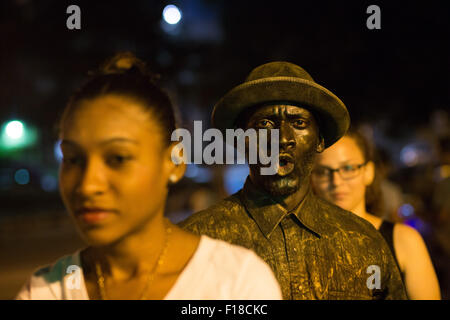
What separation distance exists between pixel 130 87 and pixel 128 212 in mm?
465

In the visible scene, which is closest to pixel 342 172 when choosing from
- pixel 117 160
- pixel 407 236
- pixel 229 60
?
pixel 407 236

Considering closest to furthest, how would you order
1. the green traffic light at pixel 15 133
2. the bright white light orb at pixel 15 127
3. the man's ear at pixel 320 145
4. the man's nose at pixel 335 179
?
the man's ear at pixel 320 145 → the man's nose at pixel 335 179 → the bright white light orb at pixel 15 127 → the green traffic light at pixel 15 133

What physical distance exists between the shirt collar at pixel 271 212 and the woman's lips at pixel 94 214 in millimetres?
908

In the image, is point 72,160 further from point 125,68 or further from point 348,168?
point 348,168

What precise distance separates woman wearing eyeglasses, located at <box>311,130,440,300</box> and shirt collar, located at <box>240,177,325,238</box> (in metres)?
0.72

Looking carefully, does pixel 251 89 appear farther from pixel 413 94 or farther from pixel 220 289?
pixel 413 94

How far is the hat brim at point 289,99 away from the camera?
2156mm

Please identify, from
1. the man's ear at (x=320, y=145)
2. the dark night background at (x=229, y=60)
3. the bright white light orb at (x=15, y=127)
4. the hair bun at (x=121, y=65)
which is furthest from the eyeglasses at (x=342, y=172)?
the dark night background at (x=229, y=60)

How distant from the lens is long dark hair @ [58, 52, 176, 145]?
63.2 inches

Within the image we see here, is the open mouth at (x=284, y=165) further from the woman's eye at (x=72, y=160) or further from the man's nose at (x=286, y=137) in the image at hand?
the woman's eye at (x=72, y=160)

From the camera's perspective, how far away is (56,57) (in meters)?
14.1

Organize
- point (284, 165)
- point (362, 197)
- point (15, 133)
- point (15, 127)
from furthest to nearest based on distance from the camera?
point (15, 133), point (15, 127), point (362, 197), point (284, 165)

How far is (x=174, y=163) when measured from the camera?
5.61 ft

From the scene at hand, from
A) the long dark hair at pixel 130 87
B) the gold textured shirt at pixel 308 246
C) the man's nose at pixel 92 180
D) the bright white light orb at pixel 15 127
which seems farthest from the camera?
the bright white light orb at pixel 15 127
